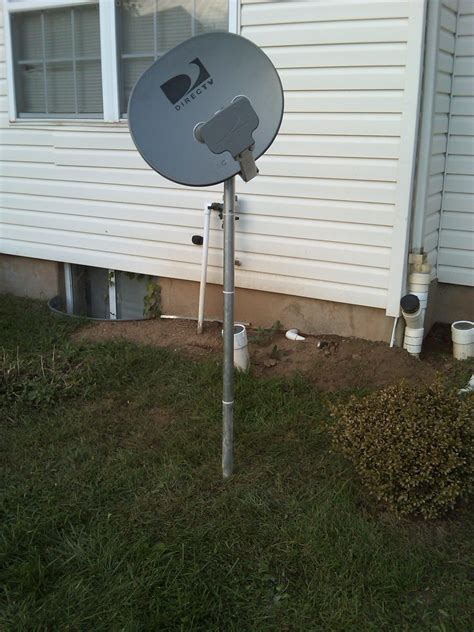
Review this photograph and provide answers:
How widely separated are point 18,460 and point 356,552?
1853mm

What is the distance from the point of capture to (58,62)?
594 cm

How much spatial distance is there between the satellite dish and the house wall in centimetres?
167

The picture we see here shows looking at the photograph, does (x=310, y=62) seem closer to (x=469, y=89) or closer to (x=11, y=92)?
(x=469, y=89)

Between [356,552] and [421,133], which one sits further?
[421,133]

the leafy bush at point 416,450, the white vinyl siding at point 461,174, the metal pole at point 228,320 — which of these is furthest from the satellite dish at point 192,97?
the white vinyl siding at point 461,174

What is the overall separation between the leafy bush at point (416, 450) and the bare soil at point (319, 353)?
3.80 ft

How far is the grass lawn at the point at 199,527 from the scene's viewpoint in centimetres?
263

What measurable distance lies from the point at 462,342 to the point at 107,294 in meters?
3.23

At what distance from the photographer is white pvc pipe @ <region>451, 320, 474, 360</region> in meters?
4.72

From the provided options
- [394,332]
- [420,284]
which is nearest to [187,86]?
[420,284]

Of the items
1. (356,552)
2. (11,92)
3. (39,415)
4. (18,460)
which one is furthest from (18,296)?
(356,552)

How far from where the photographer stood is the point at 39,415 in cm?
420

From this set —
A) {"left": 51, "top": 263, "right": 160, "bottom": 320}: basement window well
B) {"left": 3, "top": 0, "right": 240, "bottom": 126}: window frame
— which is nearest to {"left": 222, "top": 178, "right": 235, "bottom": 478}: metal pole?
{"left": 51, "top": 263, "right": 160, "bottom": 320}: basement window well

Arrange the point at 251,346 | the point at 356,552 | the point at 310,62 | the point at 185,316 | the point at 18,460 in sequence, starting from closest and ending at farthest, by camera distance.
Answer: the point at 356,552
the point at 18,460
the point at 310,62
the point at 251,346
the point at 185,316
